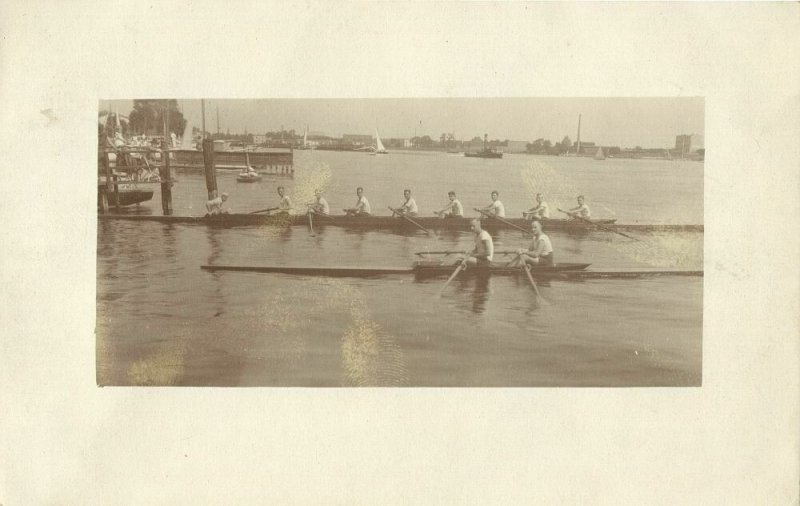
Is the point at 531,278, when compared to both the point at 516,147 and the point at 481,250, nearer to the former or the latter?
the point at 481,250

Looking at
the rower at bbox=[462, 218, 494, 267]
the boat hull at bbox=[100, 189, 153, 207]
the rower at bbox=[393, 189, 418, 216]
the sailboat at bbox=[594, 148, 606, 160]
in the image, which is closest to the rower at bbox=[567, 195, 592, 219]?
the sailboat at bbox=[594, 148, 606, 160]

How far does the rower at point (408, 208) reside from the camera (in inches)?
142

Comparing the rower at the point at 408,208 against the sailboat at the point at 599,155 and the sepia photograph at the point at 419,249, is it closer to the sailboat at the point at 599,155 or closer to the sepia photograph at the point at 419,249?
the sepia photograph at the point at 419,249

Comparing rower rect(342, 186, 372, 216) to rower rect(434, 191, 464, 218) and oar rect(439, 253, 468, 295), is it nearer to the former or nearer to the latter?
rower rect(434, 191, 464, 218)

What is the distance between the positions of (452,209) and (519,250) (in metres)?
0.45

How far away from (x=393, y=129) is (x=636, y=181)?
1.39 m

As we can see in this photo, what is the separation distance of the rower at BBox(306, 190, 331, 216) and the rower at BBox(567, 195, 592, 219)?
4.53ft

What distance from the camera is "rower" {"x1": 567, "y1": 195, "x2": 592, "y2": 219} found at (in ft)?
11.5

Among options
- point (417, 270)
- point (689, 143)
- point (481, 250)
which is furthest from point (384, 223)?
point (689, 143)

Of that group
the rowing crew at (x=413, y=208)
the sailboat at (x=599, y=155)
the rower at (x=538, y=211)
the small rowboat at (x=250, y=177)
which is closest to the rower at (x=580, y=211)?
the rowing crew at (x=413, y=208)

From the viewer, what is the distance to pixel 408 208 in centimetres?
361
